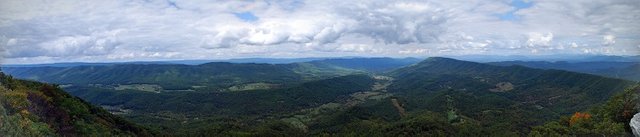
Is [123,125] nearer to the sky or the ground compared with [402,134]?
nearer to the sky

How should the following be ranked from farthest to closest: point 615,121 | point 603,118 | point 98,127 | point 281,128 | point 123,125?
point 281,128, point 123,125, point 603,118, point 615,121, point 98,127

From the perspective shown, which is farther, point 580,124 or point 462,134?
point 462,134

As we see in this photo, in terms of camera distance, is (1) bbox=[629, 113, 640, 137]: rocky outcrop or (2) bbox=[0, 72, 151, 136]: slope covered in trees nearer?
(2) bbox=[0, 72, 151, 136]: slope covered in trees

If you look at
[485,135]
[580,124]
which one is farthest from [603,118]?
[485,135]

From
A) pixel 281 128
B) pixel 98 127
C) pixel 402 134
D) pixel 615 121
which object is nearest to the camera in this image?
pixel 98 127

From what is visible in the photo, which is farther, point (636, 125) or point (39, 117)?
point (636, 125)

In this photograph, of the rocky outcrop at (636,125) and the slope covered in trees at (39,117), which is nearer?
the slope covered in trees at (39,117)

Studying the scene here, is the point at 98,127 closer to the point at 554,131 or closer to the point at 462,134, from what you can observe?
the point at 554,131

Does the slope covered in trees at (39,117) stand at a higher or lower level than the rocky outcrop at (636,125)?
higher

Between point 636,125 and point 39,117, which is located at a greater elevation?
point 39,117

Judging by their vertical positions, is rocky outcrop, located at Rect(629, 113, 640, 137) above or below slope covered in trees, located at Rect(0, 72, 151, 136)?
below

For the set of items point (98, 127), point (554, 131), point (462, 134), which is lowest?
point (462, 134)
